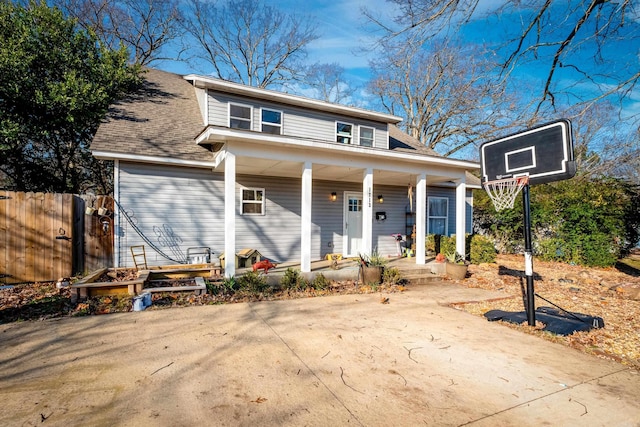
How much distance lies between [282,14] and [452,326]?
68.6ft

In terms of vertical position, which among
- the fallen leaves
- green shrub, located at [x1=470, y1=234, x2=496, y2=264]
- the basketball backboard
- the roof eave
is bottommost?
the fallen leaves

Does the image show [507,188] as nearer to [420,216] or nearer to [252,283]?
[420,216]

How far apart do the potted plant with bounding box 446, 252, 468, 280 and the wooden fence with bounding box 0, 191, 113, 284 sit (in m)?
9.00

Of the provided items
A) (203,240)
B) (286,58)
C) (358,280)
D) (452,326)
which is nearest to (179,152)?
(203,240)

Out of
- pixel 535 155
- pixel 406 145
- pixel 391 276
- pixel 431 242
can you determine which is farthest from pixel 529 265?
pixel 406 145

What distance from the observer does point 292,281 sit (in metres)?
6.70

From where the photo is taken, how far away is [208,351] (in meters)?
3.62

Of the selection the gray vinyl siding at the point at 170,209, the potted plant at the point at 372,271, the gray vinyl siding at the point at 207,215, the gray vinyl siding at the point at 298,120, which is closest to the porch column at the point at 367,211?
the potted plant at the point at 372,271

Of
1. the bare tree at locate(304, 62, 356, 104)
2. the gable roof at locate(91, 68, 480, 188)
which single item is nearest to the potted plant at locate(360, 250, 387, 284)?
the gable roof at locate(91, 68, 480, 188)

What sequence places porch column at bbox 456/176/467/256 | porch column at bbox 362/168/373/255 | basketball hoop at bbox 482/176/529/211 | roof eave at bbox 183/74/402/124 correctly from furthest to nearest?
1. porch column at bbox 456/176/467/256
2. roof eave at bbox 183/74/402/124
3. porch column at bbox 362/168/373/255
4. basketball hoop at bbox 482/176/529/211

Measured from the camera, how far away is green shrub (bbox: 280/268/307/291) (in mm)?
6617

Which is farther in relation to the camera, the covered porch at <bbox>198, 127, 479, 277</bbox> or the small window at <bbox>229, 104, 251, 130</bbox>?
the small window at <bbox>229, 104, 251, 130</bbox>

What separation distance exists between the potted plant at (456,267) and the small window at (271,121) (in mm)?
6349

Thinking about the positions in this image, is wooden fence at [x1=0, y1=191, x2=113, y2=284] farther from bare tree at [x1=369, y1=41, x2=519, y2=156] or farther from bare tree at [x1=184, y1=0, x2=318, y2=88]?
bare tree at [x1=369, y1=41, x2=519, y2=156]
